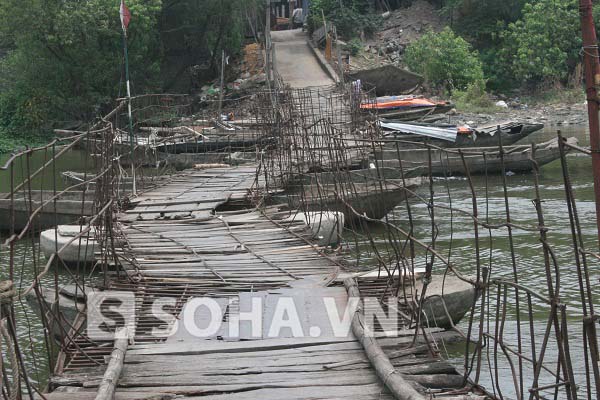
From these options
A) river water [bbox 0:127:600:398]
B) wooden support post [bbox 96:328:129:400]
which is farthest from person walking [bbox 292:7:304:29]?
wooden support post [bbox 96:328:129:400]

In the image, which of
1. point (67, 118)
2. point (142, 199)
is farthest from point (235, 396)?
point (67, 118)

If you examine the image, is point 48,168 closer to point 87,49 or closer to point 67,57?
point 87,49

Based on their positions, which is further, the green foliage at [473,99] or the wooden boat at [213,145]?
the green foliage at [473,99]

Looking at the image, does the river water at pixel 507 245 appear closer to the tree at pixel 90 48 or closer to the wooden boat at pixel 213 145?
the wooden boat at pixel 213 145

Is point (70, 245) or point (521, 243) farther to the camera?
point (521, 243)

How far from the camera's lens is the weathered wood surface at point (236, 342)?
435cm

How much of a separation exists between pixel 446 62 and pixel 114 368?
23300 mm

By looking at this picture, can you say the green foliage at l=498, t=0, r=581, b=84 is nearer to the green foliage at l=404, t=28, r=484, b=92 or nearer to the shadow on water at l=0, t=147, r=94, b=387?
the green foliage at l=404, t=28, r=484, b=92

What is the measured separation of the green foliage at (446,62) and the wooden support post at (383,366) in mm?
21925

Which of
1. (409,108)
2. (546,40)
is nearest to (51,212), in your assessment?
(409,108)

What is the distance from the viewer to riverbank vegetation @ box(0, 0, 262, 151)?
901 inches

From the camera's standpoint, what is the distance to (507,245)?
10250 mm

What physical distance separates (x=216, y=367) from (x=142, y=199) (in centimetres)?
599

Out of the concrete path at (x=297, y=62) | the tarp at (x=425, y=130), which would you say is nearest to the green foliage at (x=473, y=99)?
the concrete path at (x=297, y=62)
